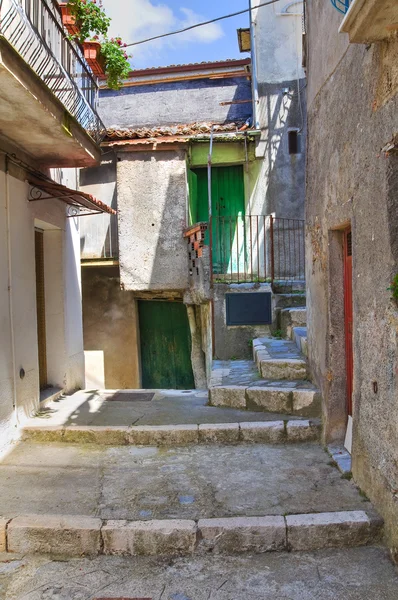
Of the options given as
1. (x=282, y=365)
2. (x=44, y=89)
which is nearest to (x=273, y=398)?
(x=282, y=365)

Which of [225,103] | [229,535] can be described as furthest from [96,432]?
[225,103]

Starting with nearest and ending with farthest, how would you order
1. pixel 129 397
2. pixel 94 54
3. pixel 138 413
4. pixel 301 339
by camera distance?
pixel 138 413, pixel 301 339, pixel 129 397, pixel 94 54

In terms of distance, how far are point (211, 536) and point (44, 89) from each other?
457 centimetres

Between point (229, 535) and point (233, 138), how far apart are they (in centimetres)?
1043

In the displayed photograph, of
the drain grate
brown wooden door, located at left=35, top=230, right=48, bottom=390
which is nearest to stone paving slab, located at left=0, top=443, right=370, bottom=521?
the drain grate

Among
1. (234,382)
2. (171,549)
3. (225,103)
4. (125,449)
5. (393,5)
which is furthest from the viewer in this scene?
(225,103)

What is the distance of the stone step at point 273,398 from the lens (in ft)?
19.7

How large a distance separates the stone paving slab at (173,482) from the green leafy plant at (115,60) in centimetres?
605

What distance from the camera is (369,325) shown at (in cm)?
400

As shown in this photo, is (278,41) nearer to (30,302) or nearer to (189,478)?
(30,302)

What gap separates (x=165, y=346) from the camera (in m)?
13.5

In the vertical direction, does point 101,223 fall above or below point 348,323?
above

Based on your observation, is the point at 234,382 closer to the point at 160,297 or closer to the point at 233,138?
the point at 160,297

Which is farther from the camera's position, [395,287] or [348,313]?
[348,313]
